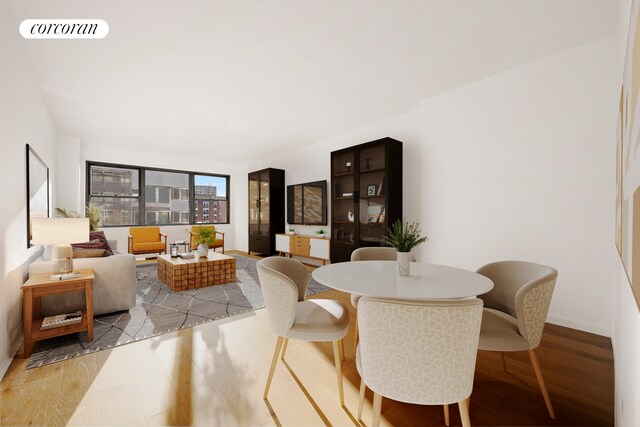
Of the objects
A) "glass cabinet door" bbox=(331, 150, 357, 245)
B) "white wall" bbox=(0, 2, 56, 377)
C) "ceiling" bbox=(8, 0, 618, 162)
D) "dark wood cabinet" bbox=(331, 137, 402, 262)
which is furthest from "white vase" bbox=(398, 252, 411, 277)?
"white wall" bbox=(0, 2, 56, 377)

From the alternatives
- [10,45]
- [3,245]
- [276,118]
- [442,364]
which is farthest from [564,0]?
[3,245]

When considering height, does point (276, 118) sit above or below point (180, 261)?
above

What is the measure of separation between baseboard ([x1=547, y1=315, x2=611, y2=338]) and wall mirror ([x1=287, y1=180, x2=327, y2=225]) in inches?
140

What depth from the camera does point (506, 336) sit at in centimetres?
144

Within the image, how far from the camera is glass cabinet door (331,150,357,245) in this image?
4.37 m

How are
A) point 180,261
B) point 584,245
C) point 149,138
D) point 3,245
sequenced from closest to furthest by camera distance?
point 3,245, point 584,245, point 180,261, point 149,138

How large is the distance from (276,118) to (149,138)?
2960 mm

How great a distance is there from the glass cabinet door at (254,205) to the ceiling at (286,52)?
8.92 feet

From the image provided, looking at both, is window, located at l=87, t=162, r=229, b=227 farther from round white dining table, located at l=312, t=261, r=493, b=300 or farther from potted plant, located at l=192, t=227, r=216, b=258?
round white dining table, located at l=312, t=261, r=493, b=300

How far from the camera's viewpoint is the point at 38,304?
2.32 m

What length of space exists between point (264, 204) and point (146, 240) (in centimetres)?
276

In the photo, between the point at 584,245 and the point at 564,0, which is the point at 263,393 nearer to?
the point at 584,245

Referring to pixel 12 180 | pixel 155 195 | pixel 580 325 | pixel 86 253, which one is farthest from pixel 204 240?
pixel 580 325

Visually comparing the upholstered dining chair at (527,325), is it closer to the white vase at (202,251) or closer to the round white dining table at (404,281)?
the round white dining table at (404,281)
